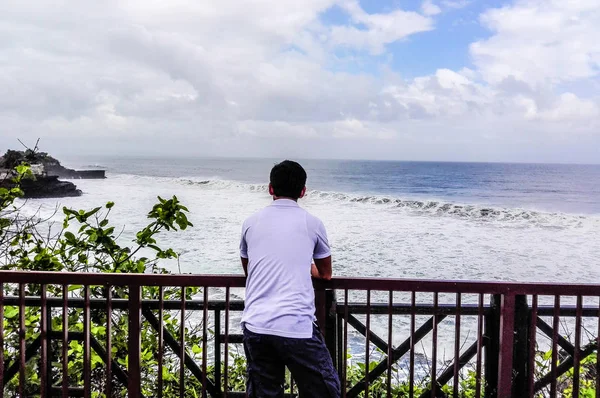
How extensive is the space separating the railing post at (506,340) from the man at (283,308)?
0.95 m

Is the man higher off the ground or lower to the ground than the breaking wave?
higher

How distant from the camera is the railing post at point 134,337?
8.64 feet

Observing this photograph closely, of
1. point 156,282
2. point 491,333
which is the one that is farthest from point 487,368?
A: point 156,282

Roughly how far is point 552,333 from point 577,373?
28 centimetres

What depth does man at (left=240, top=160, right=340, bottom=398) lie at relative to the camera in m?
2.19

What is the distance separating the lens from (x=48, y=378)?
2.88m

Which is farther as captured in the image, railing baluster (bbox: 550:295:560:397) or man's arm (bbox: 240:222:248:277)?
railing baluster (bbox: 550:295:560:397)

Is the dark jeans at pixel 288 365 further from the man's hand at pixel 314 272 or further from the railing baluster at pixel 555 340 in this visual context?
the railing baluster at pixel 555 340

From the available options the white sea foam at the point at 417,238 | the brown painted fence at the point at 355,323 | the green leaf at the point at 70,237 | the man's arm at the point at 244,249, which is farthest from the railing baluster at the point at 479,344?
the white sea foam at the point at 417,238

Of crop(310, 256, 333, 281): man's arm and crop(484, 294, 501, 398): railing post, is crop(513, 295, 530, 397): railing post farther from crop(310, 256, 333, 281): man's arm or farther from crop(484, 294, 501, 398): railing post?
crop(310, 256, 333, 281): man's arm

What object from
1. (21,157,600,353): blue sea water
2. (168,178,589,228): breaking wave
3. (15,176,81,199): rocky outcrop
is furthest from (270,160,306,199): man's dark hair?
(168,178,589,228): breaking wave

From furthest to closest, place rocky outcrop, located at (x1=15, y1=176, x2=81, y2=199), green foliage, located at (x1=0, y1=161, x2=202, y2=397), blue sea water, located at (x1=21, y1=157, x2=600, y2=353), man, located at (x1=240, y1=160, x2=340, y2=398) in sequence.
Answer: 1. rocky outcrop, located at (x1=15, y1=176, x2=81, y2=199)
2. blue sea water, located at (x1=21, y1=157, x2=600, y2=353)
3. green foliage, located at (x1=0, y1=161, x2=202, y2=397)
4. man, located at (x1=240, y1=160, x2=340, y2=398)

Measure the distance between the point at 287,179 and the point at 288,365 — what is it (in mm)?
835

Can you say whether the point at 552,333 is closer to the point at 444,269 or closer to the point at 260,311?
the point at 260,311
